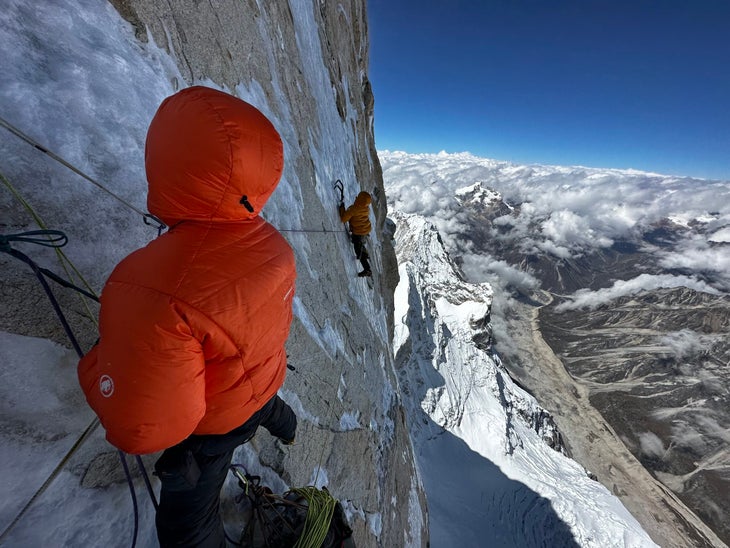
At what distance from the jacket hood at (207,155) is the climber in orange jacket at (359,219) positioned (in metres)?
5.87

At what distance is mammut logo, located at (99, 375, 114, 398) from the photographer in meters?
1.33

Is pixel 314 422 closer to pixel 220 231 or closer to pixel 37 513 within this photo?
pixel 37 513

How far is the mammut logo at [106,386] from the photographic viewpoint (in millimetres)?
1334

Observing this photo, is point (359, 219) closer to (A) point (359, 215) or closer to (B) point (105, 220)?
(A) point (359, 215)

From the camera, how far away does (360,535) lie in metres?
5.02

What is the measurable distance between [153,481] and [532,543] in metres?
39.2

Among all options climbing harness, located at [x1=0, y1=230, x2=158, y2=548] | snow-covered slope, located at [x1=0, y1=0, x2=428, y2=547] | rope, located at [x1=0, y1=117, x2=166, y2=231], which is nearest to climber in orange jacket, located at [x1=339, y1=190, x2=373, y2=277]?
snow-covered slope, located at [x1=0, y1=0, x2=428, y2=547]

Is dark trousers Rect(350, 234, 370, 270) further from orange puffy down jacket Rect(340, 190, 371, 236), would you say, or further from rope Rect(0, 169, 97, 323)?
rope Rect(0, 169, 97, 323)

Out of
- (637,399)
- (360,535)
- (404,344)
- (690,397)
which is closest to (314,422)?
(360,535)

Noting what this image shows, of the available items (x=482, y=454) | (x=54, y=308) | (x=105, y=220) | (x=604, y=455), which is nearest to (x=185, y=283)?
(x=54, y=308)

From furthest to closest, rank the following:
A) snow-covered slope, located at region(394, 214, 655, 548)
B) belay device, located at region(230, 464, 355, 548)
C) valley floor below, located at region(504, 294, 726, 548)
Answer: valley floor below, located at region(504, 294, 726, 548), snow-covered slope, located at region(394, 214, 655, 548), belay device, located at region(230, 464, 355, 548)

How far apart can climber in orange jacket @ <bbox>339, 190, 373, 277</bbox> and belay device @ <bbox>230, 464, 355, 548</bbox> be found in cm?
553

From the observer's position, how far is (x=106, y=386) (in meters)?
1.35

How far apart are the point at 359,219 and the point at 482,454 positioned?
38409 mm
